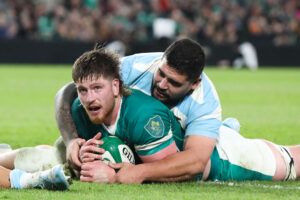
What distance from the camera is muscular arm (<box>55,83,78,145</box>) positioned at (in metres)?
6.95


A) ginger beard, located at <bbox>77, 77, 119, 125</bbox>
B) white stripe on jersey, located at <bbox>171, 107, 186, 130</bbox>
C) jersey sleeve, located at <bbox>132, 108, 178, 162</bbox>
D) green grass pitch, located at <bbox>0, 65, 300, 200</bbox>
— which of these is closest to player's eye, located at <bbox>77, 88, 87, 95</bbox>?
ginger beard, located at <bbox>77, 77, 119, 125</bbox>

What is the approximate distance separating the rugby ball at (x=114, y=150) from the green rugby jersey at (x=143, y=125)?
2.1 inches

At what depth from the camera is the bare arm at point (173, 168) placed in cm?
656

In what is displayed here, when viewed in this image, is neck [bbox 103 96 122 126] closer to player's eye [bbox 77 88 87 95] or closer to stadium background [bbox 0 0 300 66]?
player's eye [bbox 77 88 87 95]

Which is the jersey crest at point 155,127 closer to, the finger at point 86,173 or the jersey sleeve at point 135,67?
the finger at point 86,173

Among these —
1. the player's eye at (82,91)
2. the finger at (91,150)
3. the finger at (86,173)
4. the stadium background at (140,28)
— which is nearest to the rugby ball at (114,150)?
the finger at (91,150)

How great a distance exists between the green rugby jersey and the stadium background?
64.9ft

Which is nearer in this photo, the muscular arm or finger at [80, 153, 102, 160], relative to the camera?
finger at [80, 153, 102, 160]

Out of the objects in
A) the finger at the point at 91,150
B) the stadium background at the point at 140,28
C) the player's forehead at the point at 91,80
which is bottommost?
the stadium background at the point at 140,28

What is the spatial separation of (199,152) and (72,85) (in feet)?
3.87

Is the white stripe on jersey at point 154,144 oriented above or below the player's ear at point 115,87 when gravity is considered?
below

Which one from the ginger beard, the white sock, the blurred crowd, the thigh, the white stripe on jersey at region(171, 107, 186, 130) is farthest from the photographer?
the blurred crowd

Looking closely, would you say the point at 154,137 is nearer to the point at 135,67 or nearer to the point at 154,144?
the point at 154,144

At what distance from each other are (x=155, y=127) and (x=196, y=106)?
1.68 feet
